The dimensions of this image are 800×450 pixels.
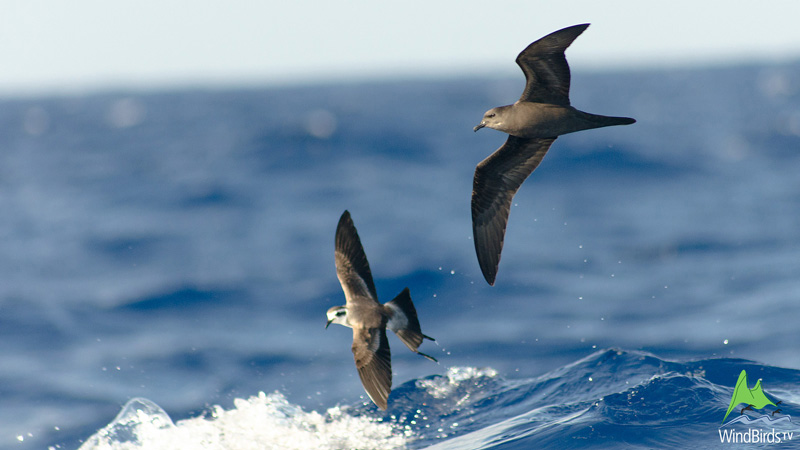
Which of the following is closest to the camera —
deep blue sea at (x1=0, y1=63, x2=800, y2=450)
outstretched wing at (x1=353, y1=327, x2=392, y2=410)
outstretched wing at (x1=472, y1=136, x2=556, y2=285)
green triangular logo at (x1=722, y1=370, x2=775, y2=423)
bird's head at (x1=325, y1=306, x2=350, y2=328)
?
outstretched wing at (x1=353, y1=327, x2=392, y2=410)

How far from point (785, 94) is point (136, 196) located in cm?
4969

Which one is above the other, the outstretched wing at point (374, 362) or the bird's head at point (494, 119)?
the bird's head at point (494, 119)

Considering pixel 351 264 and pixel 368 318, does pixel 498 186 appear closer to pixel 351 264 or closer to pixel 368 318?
pixel 351 264

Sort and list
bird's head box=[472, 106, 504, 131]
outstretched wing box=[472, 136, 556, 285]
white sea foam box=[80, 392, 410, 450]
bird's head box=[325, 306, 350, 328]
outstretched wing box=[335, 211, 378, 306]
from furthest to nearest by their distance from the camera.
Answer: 1. white sea foam box=[80, 392, 410, 450]
2. outstretched wing box=[472, 136, 556, 285]
3. outstretched wing box=[335, 211, 378, 306]
4. bird's head box=[325, 306, 350, 328]
5. bird's head box=[472, 106, 504, 131]

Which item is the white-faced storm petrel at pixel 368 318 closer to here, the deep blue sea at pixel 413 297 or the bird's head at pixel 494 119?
the bird's head at pixel 494 119

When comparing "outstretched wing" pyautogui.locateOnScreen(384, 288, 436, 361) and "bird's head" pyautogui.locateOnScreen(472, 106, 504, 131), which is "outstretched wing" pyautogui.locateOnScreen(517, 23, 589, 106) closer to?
"bird's head" pyautogui.locateOnScreen(472, 106, 504, 131)

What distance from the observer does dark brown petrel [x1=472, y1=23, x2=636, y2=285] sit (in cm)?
627

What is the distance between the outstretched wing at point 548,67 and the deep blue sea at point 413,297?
10.4 feet

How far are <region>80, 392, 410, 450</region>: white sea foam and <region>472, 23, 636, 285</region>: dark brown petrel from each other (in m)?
2.49

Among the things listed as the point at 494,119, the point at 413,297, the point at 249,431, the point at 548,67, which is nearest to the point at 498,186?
the point at 494,119

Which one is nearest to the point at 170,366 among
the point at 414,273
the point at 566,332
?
the point at 414,273

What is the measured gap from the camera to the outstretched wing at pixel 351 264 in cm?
701

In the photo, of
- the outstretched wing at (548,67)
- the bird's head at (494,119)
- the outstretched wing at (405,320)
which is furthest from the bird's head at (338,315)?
the outstretched wing at (548,67)

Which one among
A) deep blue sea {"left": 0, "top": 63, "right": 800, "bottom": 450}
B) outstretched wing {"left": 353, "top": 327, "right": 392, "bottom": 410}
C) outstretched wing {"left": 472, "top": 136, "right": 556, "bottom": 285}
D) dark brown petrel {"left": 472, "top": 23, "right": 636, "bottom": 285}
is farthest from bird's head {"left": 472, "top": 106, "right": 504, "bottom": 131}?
deep blue sea {"left": 0, "top": 63, "right": 800, "bottom": 450}
